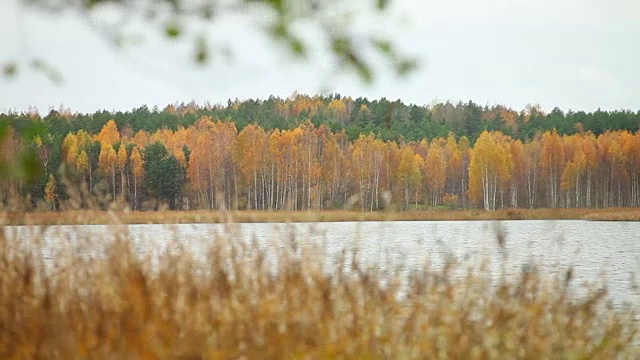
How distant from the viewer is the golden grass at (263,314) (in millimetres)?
4609

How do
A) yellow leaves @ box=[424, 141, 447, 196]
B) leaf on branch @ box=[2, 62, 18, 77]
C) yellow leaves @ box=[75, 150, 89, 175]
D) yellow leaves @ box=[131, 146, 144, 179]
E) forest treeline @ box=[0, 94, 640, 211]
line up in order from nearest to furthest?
1. leaf on branch @ box=[2, 62, 18, 77]
2. yellow leaves @ box=[75, 150, 89, 175]
3. forest treeline @ box=[0, 94, 640, 211]
4. yellow leaves @ box=[131, 146, 144, 179]
5. yellow leaves @ box=[424, 141, 447, 196]

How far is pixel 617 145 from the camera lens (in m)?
83.0

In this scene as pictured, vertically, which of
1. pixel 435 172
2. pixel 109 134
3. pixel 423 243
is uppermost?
pixel 109 134

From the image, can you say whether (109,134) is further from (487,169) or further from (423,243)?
(423,243)

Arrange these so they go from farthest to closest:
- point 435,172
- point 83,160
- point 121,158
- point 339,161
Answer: point 435,172 → point 121,158 → point 339,161 → point 83,160

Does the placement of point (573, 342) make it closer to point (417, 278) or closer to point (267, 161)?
point (417, 278)

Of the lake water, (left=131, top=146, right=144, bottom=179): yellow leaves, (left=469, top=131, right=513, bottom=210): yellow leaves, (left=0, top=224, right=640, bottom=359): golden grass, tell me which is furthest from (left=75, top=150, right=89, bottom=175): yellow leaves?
(left=0, top=224, right=640, bottom=359): golden grass

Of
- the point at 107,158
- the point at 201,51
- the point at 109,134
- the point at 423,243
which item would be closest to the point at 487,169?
the point at 107,158

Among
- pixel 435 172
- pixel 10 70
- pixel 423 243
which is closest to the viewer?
pixel 10 70

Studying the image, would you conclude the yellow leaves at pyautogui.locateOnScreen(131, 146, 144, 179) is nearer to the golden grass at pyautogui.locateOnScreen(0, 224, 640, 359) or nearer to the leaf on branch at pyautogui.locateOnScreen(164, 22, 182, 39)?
the golden grass at pyautogui.locateOnScreen(0, 224, 640, 359)

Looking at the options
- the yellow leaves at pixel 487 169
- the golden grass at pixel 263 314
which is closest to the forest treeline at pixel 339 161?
the yellow leaves at pixel 487 169

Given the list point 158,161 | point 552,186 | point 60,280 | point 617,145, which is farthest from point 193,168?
point 60,280

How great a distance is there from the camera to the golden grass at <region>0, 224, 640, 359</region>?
4.61 metres

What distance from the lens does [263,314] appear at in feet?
16.6
